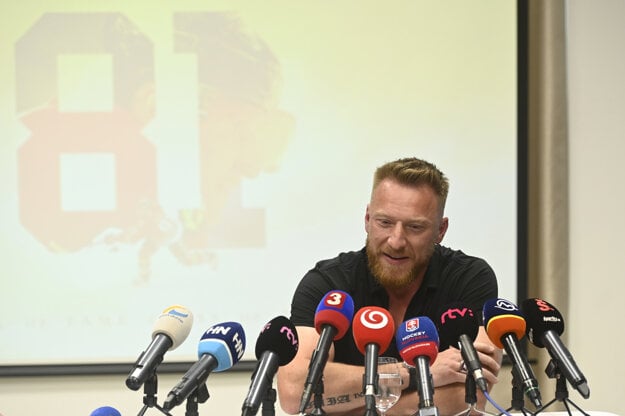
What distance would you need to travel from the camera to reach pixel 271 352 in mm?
1597

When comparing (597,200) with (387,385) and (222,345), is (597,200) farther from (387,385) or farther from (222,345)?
(222,345)

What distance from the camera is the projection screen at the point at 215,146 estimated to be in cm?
381

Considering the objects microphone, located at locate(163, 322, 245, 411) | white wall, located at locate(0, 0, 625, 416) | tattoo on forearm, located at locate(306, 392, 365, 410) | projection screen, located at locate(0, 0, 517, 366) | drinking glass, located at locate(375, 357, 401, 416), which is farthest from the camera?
white wall, located at locate(0, 0, 625, 416)

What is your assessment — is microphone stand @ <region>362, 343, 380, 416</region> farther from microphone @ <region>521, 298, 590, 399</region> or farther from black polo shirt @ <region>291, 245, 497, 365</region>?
black polo shirt @ <region>291, 245, 497, 365</region>

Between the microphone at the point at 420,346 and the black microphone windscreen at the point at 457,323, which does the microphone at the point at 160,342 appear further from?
the black microphone windscreen at the point at 457,323

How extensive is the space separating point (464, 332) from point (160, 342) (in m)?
0.67

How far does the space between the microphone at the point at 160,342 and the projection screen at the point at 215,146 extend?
84.8 inches

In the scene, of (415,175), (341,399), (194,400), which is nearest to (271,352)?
(194,400)

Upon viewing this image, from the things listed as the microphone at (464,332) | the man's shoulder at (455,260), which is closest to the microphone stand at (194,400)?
the microphone at (464,332)

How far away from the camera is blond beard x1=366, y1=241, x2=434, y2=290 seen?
2605 mm

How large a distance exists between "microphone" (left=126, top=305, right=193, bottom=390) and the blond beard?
101 cm

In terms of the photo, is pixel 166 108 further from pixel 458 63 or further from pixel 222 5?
pixel 458 63

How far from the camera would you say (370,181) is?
391 cm

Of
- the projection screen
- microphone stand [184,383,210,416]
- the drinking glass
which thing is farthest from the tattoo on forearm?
the projection screen
